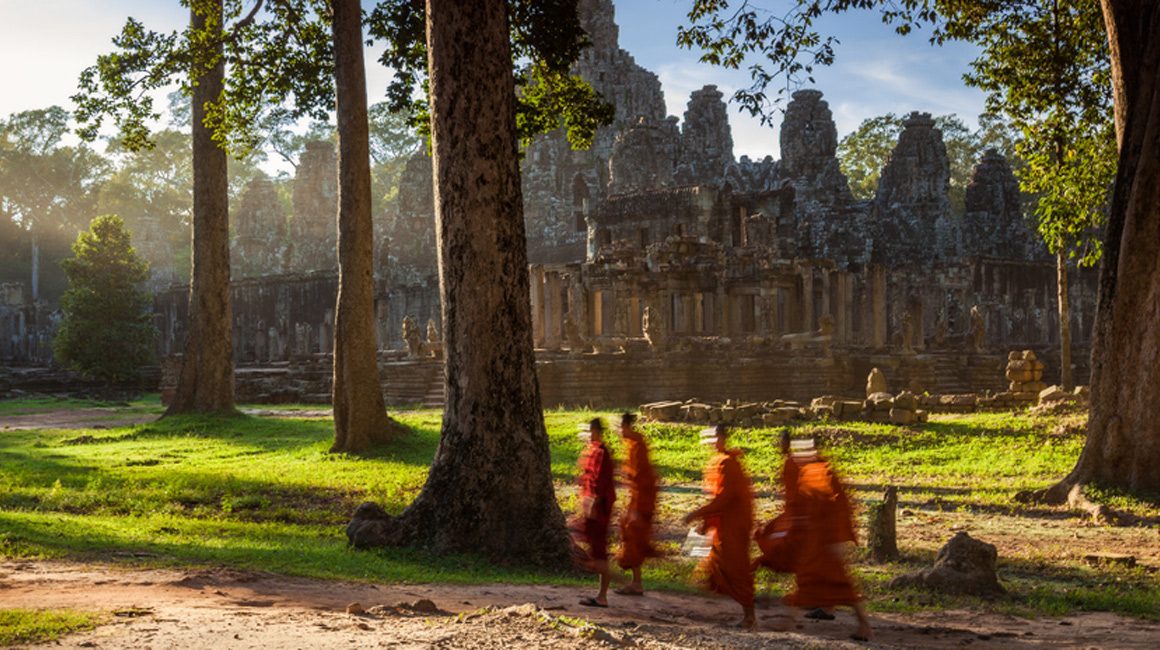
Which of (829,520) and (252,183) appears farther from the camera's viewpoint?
(252,183)

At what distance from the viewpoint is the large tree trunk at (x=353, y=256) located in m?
16.2

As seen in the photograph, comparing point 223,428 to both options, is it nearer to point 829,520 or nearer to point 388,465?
point 388,465

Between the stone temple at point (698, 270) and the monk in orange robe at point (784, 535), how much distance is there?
638 inches

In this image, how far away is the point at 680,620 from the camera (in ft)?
22.3

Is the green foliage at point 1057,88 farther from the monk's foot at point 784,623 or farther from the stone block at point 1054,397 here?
the monk's foot at point 784,623

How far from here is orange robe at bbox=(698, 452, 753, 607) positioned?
6.76 meters

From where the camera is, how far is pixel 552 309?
3212 cm

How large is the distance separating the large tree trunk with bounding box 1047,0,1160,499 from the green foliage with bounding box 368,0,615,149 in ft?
22.0

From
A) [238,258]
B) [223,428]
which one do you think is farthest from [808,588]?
[238,258]

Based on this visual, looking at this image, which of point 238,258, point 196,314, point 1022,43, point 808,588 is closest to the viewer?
point 808,588

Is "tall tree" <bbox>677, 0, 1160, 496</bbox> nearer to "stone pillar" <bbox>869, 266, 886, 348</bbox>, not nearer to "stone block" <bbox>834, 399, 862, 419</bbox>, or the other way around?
"stone block" <bbox>834, 399, 862, 419</bbox>

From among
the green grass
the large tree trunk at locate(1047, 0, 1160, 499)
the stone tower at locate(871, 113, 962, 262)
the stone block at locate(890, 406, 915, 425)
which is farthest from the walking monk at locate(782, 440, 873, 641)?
the stone tower at locate(871, 113, 962, 262)

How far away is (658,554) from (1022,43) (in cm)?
1212

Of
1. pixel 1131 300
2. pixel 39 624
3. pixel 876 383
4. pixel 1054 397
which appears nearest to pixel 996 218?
pixel 876 383
